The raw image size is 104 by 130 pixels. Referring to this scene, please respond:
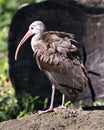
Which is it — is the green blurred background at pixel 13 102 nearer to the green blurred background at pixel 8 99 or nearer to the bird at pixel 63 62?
the green blurred background at pixel 8 99

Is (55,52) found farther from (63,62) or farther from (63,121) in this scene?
(63,121)

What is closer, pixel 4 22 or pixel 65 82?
pixel 65 82

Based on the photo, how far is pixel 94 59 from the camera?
11578 mm

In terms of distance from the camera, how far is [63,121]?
8.42 metres

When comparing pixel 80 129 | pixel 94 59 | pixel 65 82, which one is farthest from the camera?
pixel 94 59

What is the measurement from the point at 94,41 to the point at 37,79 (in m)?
1.18

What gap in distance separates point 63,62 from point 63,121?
36.7 inches

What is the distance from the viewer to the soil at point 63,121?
8.27 m

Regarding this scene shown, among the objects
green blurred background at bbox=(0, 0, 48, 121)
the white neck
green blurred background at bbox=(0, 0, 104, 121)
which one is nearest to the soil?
the white neck

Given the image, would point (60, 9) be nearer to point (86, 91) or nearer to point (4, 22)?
point (86, 91)

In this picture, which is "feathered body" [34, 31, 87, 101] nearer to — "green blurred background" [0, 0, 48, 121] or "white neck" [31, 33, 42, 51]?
"white neck" [31, 33, 42, 51]

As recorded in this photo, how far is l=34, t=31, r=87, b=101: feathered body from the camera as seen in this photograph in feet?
29.6

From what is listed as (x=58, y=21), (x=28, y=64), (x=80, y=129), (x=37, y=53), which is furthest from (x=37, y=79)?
(x=80, y=129)

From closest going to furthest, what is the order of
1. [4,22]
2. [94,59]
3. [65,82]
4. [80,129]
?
1. [80,129]
2. [65,82]
3. [94,59]
4. [4,22]
